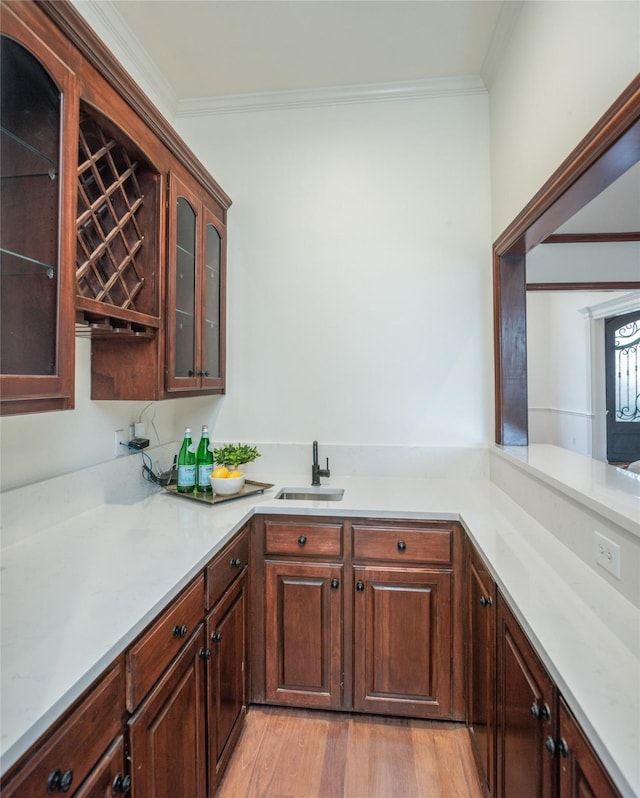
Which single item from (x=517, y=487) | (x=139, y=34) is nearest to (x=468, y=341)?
(x=517, y=487)

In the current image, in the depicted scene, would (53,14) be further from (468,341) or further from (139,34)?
(468,341)

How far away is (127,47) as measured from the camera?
2.08 m

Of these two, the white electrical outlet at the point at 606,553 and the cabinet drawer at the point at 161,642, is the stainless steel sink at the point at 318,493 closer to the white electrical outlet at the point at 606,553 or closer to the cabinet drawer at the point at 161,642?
the cabinet drawer at the point at 161,642

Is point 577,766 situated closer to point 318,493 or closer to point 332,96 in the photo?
point 318,493

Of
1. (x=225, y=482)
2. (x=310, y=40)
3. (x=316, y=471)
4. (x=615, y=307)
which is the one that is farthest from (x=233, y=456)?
(x=615, y=307)

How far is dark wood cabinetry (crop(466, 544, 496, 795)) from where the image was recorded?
1.35m

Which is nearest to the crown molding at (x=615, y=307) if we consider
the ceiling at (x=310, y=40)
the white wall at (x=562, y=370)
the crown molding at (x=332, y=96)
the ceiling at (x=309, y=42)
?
the white wall at (x=562, y=370)

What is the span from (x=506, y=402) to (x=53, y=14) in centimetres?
228

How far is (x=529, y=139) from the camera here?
5.80ft

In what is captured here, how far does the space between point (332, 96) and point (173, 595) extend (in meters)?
2.67

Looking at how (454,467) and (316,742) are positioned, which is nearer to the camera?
(316,742)

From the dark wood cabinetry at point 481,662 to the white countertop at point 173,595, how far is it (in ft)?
0.49

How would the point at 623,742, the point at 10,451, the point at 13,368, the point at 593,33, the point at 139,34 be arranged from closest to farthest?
the point at 623,742 → the point at 13,368 → the point at 593,33 → the point at 10,451 → the point at 139,34

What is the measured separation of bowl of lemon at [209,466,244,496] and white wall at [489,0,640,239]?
1.77m
